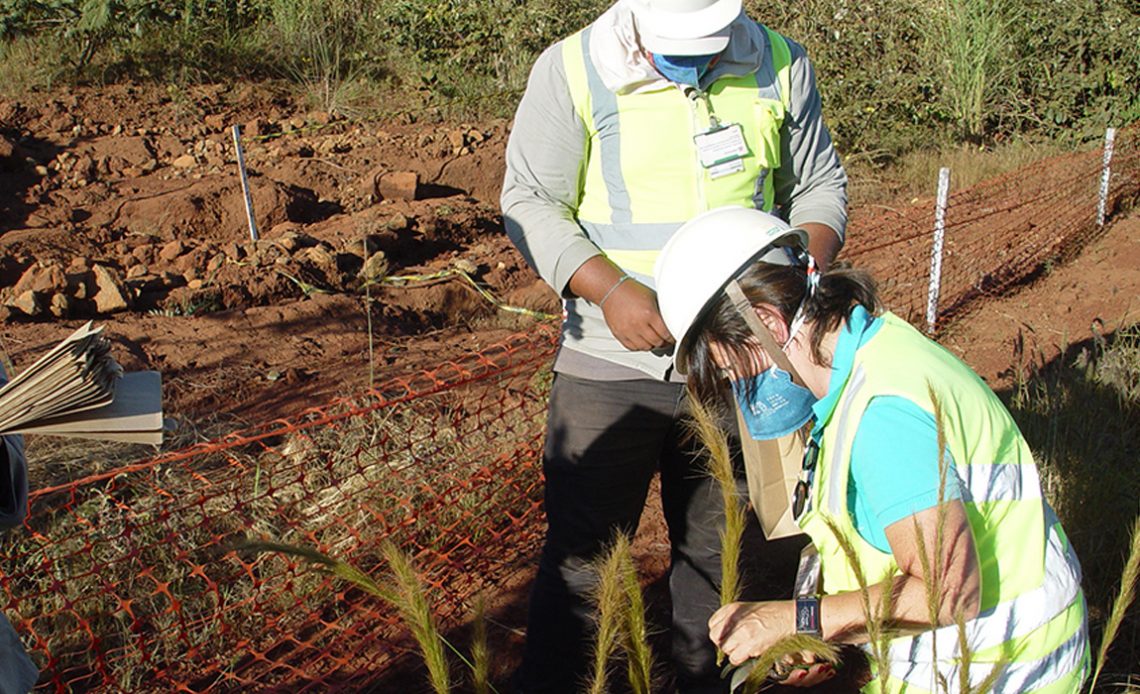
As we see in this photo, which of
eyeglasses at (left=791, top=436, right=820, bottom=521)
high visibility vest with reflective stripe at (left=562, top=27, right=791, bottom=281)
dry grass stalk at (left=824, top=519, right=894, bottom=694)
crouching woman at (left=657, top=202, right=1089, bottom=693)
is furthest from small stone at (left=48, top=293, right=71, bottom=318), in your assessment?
dry grass stalk at (left=824, top=519, right=894, bottom=694)

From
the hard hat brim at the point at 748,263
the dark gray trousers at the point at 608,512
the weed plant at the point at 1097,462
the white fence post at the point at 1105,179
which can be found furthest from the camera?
the white fence post at the point at 1105,179

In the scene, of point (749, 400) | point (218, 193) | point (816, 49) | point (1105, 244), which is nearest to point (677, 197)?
point (749, 400)

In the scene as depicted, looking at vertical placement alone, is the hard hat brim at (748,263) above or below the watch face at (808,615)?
above

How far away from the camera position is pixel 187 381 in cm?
525

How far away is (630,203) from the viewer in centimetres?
249

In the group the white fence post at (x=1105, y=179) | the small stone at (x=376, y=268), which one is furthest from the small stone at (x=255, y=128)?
the white fence post at (x=1105, y=179)

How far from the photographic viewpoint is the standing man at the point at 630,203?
240 cm

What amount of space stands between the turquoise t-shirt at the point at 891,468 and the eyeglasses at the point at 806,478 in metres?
0.21

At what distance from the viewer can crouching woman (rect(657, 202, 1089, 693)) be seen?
168 cm

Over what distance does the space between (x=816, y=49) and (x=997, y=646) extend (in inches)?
390

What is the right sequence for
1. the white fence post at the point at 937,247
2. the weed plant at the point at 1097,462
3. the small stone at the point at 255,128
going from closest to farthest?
the weed plant at the point at 1097,462 < the white fence post at the point at 937,247 < the small stone at the point at 255,128

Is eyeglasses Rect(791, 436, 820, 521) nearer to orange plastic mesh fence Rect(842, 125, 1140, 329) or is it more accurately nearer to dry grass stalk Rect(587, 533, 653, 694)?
dry grass stalk Rect(587, 533, 653, 694)

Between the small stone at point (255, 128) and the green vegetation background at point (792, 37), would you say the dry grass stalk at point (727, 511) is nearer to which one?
the small stone at point (255, 128)

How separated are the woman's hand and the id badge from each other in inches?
41.8
